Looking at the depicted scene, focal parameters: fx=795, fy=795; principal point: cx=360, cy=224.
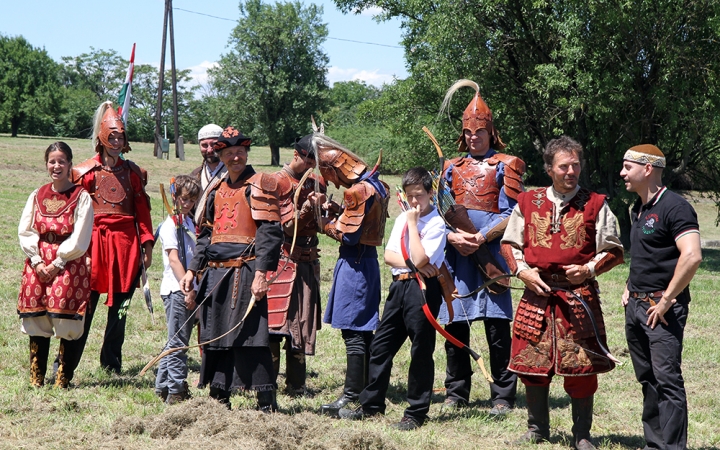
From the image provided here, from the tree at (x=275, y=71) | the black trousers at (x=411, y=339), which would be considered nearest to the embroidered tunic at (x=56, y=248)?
the black trousers at (x=411, y=339)

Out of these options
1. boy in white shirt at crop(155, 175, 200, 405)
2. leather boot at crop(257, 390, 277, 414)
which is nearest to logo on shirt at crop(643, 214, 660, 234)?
leather boot at crop(257, 390, 277, 414)

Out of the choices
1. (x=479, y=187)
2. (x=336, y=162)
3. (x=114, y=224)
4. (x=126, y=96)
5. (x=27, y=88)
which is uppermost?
(x=27, y=88)

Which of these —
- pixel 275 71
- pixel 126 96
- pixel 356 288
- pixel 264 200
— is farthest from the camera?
pixel 275 71

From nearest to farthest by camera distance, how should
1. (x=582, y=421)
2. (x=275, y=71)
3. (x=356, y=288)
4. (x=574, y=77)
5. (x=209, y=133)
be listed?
1. (x=582, y=421)
2. (x=356, y=288)
3. (x=209, y=133)
4. (x=574, y=77)
5. (x=275, y=71)

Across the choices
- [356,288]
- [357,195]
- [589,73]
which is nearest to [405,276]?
[356,288]

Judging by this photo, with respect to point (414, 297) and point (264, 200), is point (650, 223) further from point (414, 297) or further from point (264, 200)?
point (264, 200)

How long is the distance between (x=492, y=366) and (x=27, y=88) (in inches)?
2048

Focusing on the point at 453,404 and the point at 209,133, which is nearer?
the point at 453,404

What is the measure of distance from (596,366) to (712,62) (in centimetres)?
1210

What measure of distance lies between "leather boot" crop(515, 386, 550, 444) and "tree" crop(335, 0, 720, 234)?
11038 mm

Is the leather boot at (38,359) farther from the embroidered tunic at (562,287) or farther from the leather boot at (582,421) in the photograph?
the leather boot at (582,421)

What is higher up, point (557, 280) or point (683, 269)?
point (683, 269)

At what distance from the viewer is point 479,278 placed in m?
5.96

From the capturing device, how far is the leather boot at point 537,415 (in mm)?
4805
